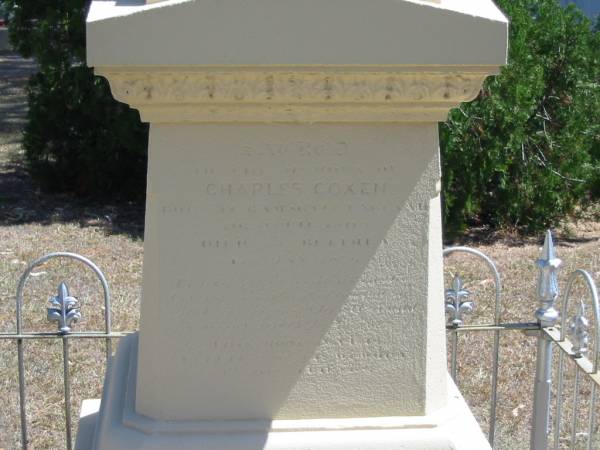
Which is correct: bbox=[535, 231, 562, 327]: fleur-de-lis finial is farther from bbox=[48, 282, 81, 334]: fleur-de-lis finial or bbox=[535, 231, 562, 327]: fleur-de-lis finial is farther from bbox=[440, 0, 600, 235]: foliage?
bbox=[440, 0, 600, 235]: foliage

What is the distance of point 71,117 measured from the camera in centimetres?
803

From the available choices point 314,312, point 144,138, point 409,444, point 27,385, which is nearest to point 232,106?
point 314,312

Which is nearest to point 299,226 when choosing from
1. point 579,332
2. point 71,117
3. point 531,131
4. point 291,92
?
point 291,92

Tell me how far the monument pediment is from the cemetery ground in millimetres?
947

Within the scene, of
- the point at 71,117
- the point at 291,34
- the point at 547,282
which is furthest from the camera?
the point at 71,117

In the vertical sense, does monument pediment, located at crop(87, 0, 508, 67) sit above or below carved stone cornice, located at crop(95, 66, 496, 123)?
above

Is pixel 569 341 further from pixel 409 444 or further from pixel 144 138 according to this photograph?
pixel 144 138

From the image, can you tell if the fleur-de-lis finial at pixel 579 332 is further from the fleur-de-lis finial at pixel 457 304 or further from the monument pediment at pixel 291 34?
the monument pediment at pixel 291 34

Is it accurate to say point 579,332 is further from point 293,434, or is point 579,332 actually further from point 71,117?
point 71,117

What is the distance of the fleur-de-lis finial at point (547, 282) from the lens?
3.20 metres

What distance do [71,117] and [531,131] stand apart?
3945mm

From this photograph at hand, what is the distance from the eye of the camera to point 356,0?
220cm

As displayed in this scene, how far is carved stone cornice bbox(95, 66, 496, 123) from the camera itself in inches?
89.1

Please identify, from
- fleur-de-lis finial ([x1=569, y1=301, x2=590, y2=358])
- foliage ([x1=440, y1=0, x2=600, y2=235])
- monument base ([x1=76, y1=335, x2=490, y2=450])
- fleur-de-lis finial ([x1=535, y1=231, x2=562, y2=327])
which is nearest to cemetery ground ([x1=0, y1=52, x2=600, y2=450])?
monument base ([x1=76, y1=335, x2=490, y2=450])
